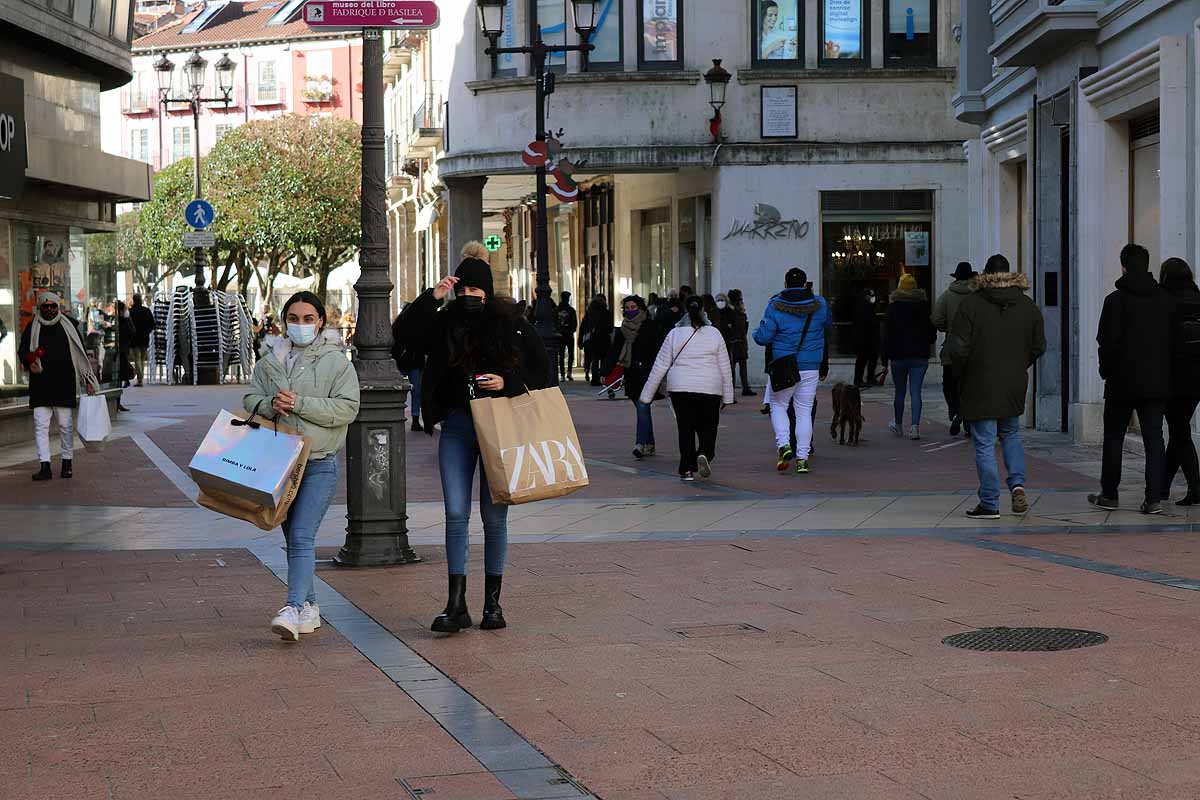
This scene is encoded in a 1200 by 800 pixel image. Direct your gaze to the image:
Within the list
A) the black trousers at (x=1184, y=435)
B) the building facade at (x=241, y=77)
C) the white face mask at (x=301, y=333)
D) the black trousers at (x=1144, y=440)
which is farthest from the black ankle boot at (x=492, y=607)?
the building facade at (x=241, y=77)

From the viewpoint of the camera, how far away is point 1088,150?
1816 cm

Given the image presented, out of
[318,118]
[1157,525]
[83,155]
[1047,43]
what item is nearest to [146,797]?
[1157,525]

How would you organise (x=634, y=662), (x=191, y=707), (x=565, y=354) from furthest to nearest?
1. (x=565, y=354)
2. (x=634, y=662)
3. (x=191, y=707)

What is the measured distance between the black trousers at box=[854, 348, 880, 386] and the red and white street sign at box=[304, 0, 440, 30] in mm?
20175

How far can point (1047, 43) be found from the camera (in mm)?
Answer: 18547

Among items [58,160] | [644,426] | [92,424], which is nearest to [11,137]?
[92,424]

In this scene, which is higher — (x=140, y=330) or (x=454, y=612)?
(x=140, y=330)

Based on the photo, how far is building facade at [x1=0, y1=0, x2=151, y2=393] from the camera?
69.4 ft

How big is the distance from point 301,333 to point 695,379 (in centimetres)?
754

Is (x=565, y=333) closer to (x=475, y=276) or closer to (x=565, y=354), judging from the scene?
(x=565, y=354)

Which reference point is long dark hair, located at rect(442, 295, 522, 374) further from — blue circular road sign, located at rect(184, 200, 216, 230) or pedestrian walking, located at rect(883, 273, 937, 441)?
blue circular road sign, located at rect(184, 200, 216, 230)

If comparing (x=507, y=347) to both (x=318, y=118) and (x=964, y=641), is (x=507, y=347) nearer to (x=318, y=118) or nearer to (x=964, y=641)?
(x=964, y=641)

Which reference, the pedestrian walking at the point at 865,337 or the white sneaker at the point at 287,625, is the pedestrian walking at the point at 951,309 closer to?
the pedestrian walking at the point at 865,337

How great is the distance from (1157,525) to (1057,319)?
8.26m
